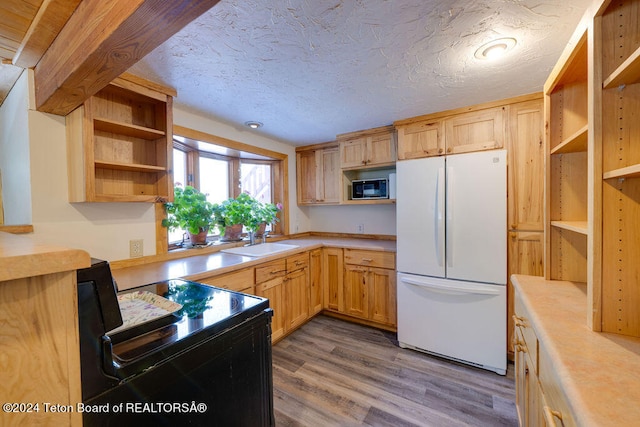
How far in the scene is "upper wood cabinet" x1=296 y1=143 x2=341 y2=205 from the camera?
3271mm

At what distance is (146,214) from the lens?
6.56ft

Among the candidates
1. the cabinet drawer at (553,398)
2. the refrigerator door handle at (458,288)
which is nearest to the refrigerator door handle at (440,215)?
the refrigerator door handle at (458,288)

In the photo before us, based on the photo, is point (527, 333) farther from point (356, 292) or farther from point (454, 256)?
point (356, 292)

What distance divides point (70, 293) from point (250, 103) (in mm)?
1873

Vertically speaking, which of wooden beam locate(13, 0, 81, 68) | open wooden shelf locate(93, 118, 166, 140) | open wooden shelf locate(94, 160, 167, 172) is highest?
wooden beam locate(13, 0, 81, 68)

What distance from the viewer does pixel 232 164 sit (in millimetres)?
3008

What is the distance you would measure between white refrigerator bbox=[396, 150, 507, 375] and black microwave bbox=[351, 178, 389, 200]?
405mm

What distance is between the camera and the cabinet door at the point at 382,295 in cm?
261

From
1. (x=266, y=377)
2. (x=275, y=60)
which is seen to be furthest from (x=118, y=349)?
(x=275, y=60)

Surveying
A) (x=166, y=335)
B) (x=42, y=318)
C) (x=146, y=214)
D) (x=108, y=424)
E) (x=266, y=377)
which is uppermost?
(x=146, y=214)

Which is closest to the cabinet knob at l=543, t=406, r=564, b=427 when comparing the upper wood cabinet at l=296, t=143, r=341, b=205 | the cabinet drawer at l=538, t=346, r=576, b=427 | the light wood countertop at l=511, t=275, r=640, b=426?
the cabinet drawer at l=538, t=346, r=576, b=427

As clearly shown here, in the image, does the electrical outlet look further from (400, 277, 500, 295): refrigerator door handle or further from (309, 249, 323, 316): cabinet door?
(400, 277, 500, 295): refrigerator door handle

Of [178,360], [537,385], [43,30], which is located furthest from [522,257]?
[43,30]

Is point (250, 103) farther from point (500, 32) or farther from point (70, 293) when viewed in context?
point (70, 293)
